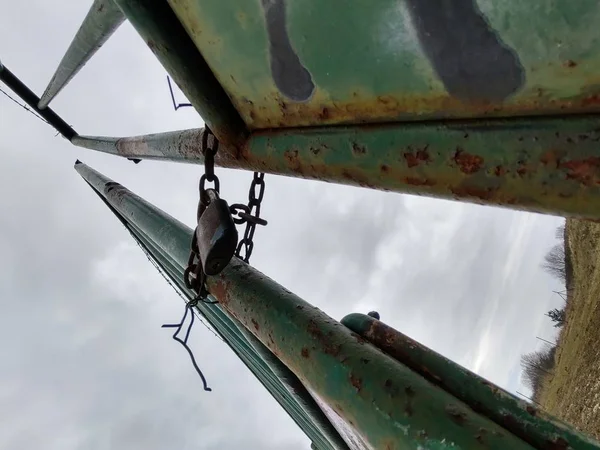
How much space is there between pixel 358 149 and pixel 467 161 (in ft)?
0.97

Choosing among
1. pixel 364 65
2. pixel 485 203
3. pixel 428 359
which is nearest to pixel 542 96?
pixel 485 203

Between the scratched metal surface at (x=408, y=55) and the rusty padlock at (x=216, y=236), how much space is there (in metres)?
0.63

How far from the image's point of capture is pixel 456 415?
3.88 ft

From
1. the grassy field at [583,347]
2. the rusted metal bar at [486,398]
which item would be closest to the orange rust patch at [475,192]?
the rusted metal bar at [486,398]

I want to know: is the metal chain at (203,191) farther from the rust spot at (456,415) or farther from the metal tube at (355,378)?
the rust spot at (456,415)

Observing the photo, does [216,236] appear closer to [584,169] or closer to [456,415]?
[456,415]

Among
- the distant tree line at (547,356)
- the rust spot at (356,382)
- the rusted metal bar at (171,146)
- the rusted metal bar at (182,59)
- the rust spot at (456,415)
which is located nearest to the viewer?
the rust spot at (456,415)

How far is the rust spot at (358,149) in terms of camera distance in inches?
47.8

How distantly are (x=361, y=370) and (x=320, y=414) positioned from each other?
185cm

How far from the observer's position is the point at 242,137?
1.81 m

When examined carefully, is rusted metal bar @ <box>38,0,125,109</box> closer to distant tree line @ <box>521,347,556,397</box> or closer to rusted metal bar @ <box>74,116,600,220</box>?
rusted metal bar @ <box>74,116,600,220</box>

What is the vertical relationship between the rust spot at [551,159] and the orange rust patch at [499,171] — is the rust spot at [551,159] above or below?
above

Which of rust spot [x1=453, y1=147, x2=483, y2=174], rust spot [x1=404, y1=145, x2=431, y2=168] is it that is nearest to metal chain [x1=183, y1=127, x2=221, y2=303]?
rust spot [x1=404, y1=145, x2=431, y2=168]

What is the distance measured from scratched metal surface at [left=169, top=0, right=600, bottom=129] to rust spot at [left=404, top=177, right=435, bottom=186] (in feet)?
0.41
